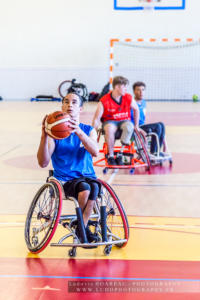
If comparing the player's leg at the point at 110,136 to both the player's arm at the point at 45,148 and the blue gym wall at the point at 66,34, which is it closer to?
the player's arm at the point at 45,148

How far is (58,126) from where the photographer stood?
329 centimetres

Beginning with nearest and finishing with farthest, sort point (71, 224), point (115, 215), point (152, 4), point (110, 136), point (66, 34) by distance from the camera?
point (71, 224) → point (115, 215) → point (110, 136) → point (152, 4) → point (66, 34)

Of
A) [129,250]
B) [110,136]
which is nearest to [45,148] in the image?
[129,250]

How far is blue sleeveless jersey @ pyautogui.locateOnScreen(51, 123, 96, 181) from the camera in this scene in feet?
11.6

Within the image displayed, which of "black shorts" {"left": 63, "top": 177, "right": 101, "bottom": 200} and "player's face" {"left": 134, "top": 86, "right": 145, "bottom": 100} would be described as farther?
"player's face" {"left": 134, "top": 86, "right": 145, "bottom": 100}

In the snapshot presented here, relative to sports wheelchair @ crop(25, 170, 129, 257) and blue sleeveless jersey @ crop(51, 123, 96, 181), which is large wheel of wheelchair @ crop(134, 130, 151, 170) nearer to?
sports wheelchair @ crop(25, 170, 129, 257)

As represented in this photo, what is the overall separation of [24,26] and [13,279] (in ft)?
50.3

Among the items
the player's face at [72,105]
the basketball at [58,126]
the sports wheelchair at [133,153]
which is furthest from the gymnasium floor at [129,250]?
the player's face at [72,105]

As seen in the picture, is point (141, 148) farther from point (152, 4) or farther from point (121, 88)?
point (152, 4)

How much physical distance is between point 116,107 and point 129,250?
10.2 feet

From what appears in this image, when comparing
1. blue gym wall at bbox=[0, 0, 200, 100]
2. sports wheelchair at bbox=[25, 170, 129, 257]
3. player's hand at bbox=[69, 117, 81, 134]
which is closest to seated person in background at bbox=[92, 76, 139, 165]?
sports wheelchair at bbox=[25, 170, 129, 257]

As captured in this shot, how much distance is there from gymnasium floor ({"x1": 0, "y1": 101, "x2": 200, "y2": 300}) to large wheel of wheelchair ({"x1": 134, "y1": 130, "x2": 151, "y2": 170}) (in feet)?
0.58

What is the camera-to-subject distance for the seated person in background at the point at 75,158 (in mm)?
3361

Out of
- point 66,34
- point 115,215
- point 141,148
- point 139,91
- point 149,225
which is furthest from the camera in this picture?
point 66,34
